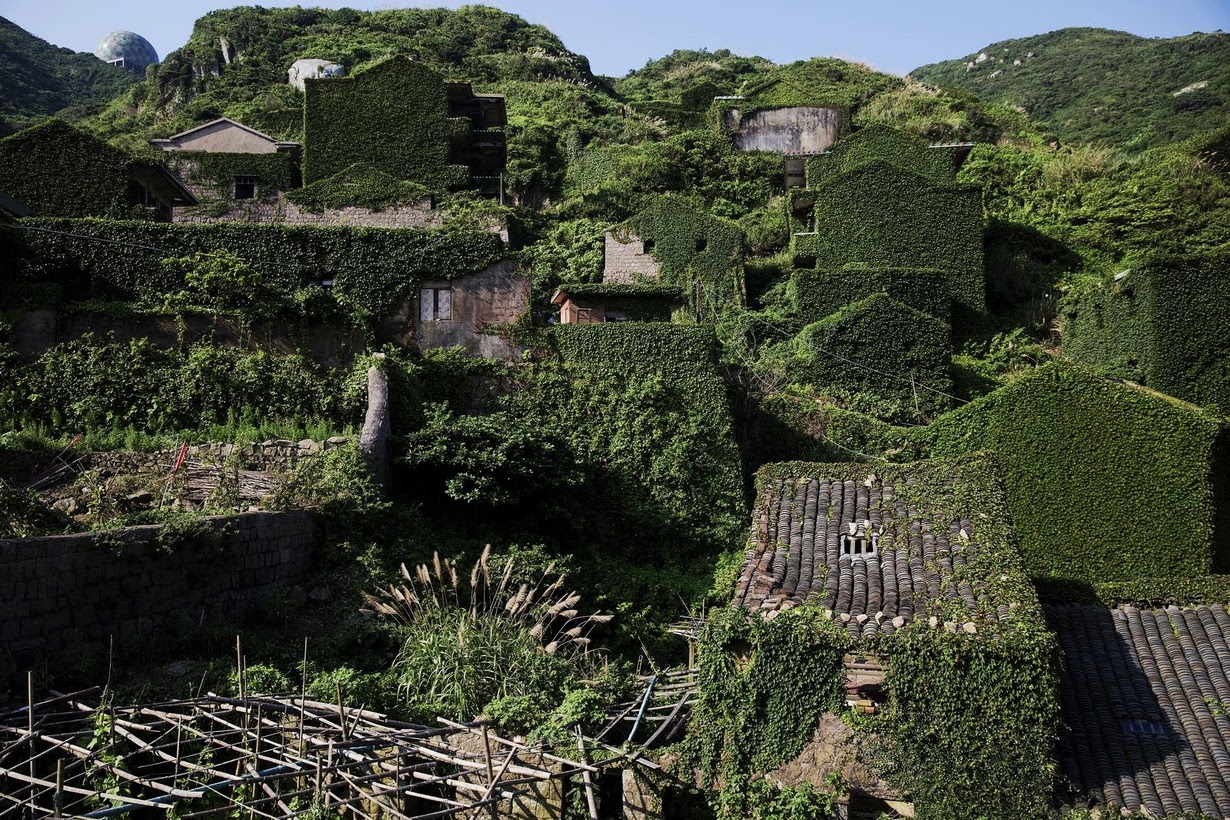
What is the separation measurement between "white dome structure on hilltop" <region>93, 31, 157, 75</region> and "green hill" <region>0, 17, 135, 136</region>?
6728mm

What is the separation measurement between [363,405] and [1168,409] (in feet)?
51.0

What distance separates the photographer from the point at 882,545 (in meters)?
12.8

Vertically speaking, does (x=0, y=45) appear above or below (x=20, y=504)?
above

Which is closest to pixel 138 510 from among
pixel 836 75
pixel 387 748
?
pixel 387 748

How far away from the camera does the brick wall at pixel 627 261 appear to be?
108ft

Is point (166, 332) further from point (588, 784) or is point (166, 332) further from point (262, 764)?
point (588, 784)

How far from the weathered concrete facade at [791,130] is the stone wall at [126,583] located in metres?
36.1

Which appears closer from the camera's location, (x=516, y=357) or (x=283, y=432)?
(x=283, y=432)

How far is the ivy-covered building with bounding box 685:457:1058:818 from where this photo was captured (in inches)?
405

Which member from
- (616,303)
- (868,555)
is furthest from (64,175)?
(868,555)

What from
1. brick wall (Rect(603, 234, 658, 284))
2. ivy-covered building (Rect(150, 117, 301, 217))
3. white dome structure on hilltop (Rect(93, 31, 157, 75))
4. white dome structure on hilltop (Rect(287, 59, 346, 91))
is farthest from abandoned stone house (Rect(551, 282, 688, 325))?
white dome structure on hilltop (Rect(93, 31, 157, 75))

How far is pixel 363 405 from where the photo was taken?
64.0 ft

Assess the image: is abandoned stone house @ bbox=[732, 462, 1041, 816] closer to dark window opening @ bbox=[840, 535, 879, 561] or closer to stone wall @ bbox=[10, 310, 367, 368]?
dark window opening @ bbox=[840, 535, 879, 561]

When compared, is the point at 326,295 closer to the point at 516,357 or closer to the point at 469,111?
the point at 516,357
